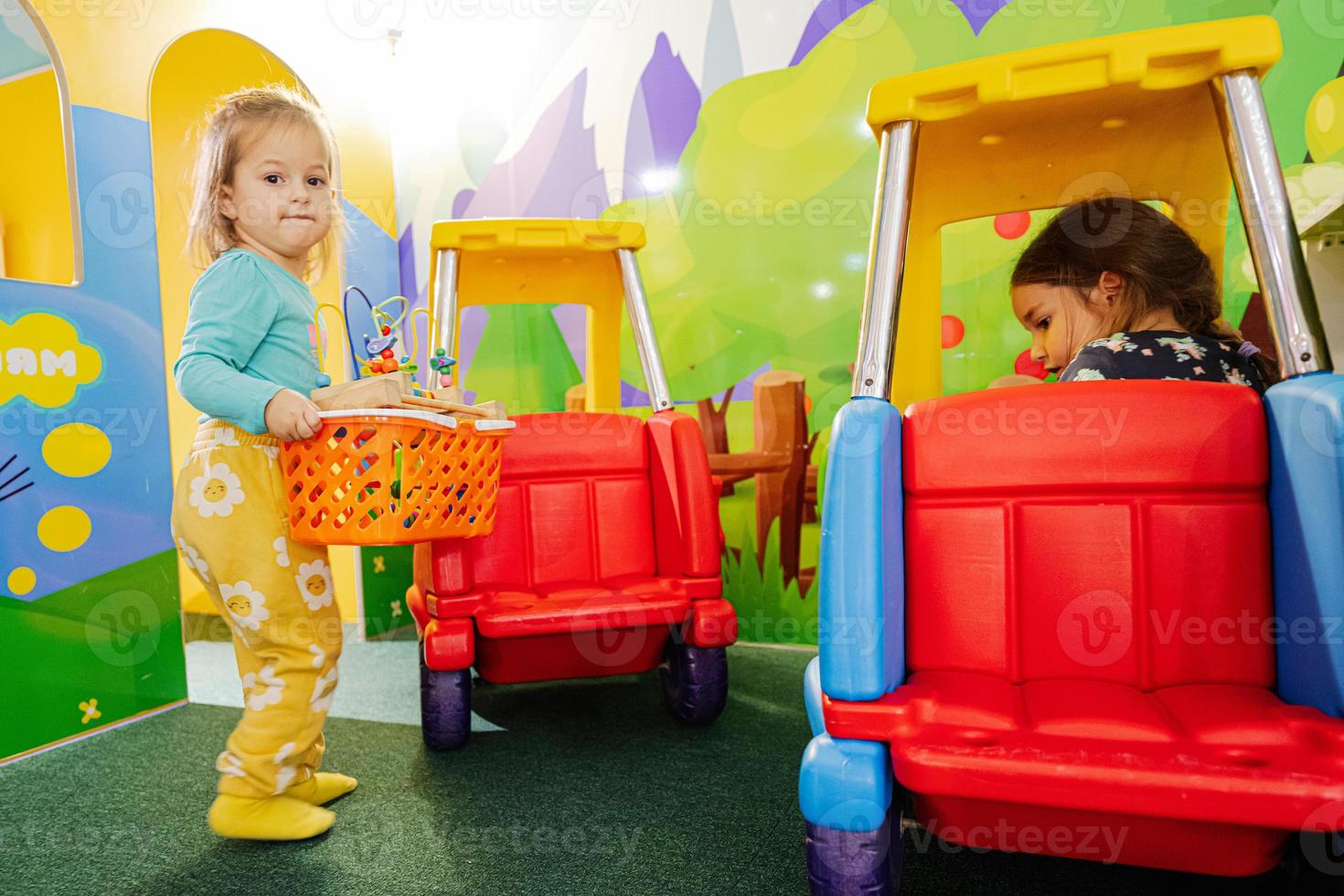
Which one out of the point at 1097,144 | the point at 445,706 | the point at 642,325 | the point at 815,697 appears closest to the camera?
the point at 815,697

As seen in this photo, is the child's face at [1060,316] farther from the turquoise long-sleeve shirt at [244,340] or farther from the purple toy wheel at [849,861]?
the turquoise long-sleeve shirt at [244,340]

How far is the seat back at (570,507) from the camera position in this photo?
168 cm

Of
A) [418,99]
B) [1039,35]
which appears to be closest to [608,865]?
[1039,35]

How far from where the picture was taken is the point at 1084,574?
0.92 m

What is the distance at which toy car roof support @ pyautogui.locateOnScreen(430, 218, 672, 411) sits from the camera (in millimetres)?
1760

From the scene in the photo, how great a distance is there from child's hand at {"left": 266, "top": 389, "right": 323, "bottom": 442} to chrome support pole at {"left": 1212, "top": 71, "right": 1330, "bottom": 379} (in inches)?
45.8

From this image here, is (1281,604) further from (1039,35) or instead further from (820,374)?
(1039,35)

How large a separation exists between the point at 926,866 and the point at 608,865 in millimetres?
432

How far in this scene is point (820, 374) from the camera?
7.34 ft

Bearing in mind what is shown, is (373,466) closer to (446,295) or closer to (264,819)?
(264,819)

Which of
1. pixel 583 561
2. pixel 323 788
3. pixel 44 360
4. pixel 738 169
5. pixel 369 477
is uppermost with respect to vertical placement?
pixel 738 169

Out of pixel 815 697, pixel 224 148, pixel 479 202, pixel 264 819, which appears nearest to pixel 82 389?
pixel 224 148

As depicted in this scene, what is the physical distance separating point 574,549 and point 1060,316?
3.36 ft

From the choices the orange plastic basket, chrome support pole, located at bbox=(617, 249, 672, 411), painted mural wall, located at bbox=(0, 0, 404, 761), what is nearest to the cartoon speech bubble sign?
painted mural wall, located at bbox=(0, 0, 404, 761)
